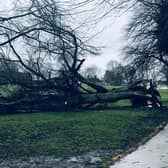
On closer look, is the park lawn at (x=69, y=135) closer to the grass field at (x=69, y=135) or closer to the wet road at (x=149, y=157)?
the grass field at (x=69, y=135)

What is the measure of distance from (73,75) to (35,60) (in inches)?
78.2

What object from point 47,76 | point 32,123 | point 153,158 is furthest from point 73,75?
point 153,158

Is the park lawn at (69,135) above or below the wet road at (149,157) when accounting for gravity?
above

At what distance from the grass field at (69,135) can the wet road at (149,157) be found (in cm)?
61

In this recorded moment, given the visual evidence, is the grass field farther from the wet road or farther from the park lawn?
the wet road

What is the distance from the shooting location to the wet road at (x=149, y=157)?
24.3 feet

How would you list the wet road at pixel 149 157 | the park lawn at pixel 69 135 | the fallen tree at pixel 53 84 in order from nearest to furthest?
1. the wet road at pixel 149 157
2. the park lawn at pixel 69 135
3. the fallen tree at pixel 53 84

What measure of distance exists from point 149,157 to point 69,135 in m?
3.44

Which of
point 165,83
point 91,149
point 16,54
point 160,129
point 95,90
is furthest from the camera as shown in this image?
point 165,83

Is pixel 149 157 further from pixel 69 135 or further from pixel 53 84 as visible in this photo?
pixel 53 84

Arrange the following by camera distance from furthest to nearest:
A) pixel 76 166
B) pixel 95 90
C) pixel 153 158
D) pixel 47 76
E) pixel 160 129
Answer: pixel 95 90
pixel 47 76
pixel 160 129
pixel 153 158
pixel 76 166

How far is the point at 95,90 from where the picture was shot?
21156 mm

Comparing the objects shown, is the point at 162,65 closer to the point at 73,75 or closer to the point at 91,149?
the point at 73,75

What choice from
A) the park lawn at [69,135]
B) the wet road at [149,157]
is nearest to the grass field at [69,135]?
the park lawn at [69,135]
